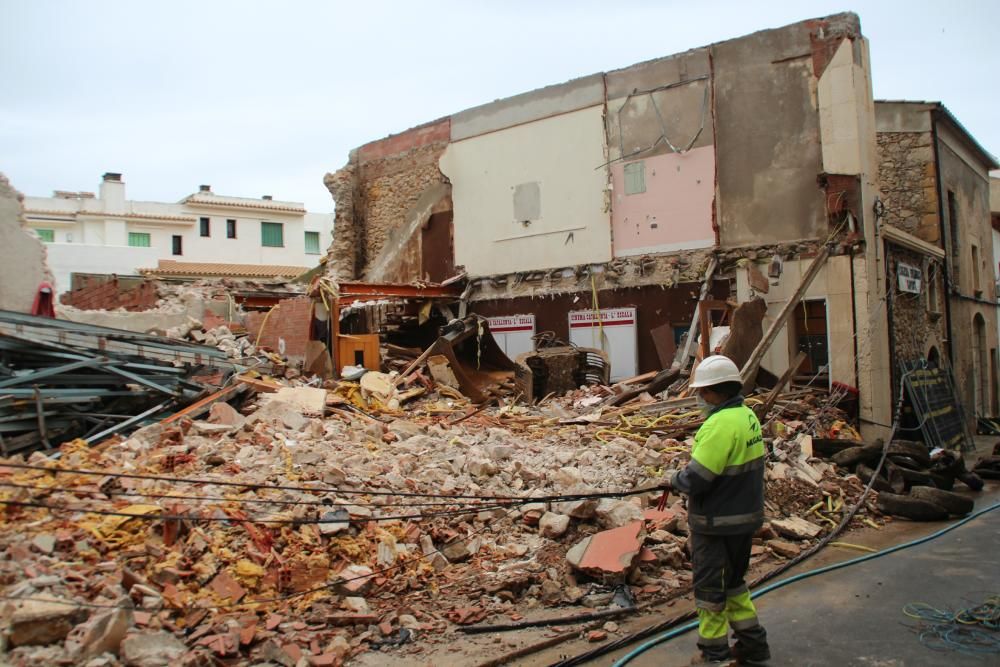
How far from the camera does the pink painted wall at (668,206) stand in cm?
1473

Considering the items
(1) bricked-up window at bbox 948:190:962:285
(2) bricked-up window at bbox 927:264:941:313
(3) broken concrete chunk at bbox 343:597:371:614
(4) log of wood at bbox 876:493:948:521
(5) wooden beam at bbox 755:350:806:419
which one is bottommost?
(4) log of wood at bbox 876:493:948:521

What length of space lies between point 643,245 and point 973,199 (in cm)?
1133

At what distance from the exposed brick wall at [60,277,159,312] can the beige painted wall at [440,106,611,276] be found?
7.56m

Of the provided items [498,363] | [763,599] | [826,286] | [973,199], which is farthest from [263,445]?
[973,199]

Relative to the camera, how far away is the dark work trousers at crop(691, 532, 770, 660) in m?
4.31

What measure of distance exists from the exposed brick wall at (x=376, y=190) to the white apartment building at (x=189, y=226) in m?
14.7

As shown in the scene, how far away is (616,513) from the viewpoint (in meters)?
6.97

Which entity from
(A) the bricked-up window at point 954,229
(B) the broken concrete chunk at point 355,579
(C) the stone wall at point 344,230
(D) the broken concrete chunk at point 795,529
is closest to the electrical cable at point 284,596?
(B) the broken concrete chunk at point 355,579

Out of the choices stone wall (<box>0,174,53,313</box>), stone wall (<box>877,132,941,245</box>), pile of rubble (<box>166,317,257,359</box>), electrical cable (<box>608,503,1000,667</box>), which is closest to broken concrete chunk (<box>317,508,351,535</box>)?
electrical cable (<box>608,503,1000,667</box>)

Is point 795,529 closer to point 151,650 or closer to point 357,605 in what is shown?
point 357,605

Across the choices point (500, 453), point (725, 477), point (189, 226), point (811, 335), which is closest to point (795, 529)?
point (500, 453)

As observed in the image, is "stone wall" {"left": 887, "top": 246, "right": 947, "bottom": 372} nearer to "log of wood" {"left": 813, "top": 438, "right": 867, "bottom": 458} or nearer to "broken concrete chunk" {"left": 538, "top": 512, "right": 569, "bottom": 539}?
"log of wood" {"left": 813, "top": 438, "right": 867, "bottom": 458}

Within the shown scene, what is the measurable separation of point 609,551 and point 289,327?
1056 centimetres

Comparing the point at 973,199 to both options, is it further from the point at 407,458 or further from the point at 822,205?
the point at 407,458
